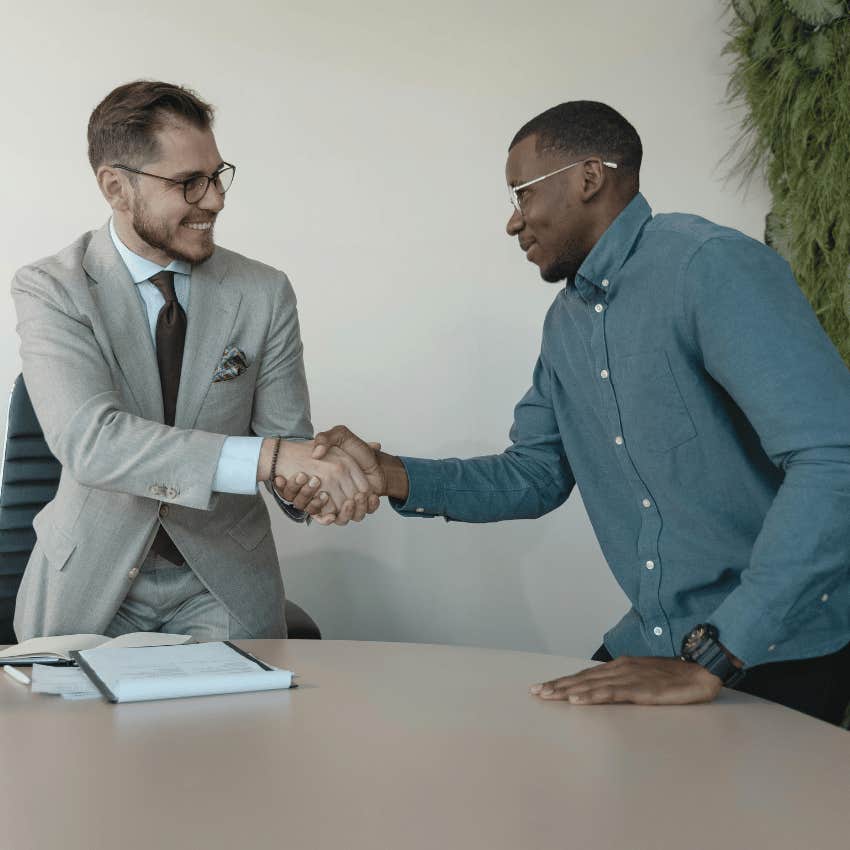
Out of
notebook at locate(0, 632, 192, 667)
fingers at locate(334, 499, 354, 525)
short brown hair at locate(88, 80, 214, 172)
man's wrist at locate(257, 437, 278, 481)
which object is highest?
short brown hair at locate(88, 80, 214, 172)

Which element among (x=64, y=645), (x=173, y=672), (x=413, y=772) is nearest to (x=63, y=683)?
(x=173, y=672)

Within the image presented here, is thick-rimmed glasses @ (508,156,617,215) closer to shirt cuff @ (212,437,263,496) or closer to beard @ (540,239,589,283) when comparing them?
beard @ (540,239,589,283)

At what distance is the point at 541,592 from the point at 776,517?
215cm

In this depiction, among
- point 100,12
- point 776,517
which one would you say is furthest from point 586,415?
point 100,12

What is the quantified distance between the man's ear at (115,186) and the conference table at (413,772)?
127 cm

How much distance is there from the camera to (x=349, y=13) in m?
3.48

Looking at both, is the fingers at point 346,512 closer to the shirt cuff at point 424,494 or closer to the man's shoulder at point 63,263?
the shirt cuff at point 424,494

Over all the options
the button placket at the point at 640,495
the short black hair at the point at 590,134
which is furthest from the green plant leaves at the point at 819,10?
the button placket at the point at 640,495

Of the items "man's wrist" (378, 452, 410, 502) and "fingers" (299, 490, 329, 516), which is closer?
"man's wrist" (378, 452, 410, 502)

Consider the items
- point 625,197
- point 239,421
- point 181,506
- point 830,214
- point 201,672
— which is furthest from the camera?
point 830,214

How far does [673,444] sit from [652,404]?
81mm

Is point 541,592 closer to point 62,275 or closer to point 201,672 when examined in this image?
point 62,275

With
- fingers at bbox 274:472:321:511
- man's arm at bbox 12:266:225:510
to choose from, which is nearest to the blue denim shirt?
fingers at bbox 274:472:321:511

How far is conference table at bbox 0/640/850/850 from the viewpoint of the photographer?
3.16ft
